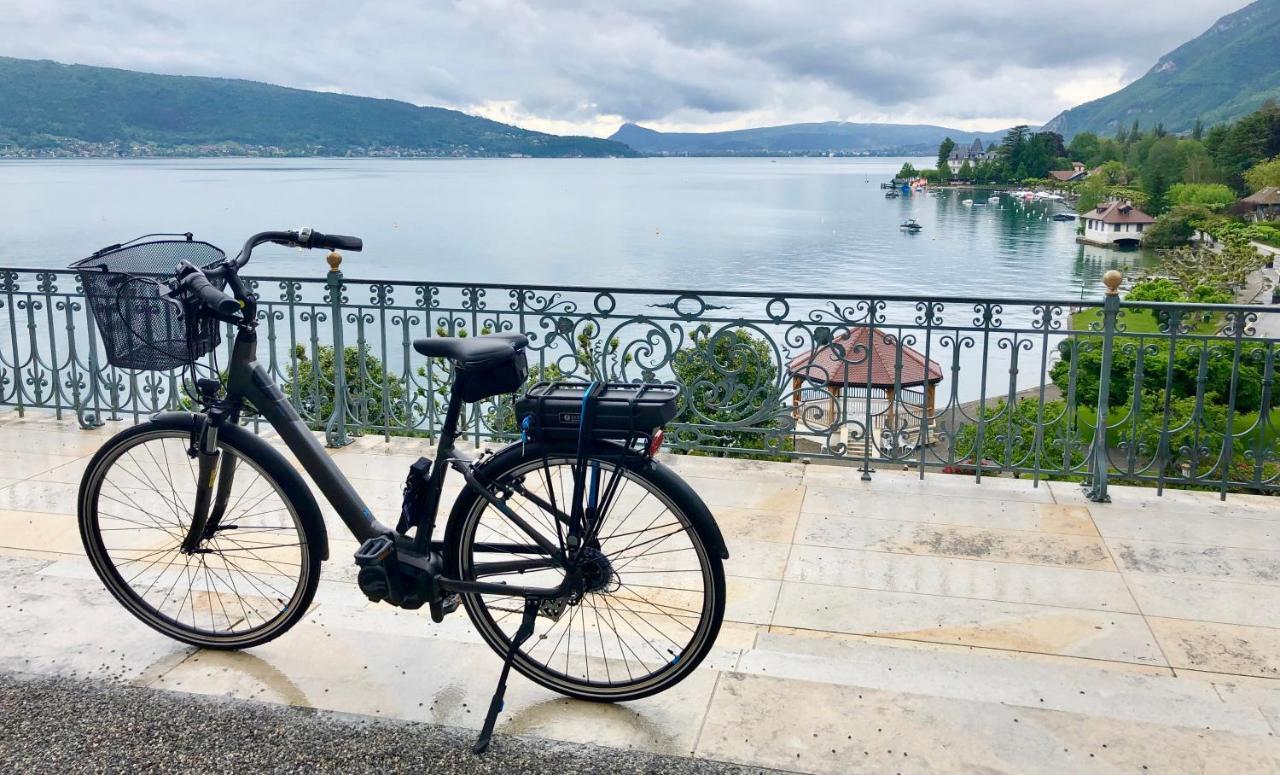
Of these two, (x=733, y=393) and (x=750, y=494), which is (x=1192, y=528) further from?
(x=733, y=393)

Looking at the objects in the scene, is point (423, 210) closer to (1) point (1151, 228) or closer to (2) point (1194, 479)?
(1) point (1151, 228)

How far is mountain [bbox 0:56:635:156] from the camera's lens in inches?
4353

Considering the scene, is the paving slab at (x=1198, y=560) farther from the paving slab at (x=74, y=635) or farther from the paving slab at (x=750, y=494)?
the paving slab at (x=74, y=635)

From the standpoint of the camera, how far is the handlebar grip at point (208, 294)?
277 centimetres

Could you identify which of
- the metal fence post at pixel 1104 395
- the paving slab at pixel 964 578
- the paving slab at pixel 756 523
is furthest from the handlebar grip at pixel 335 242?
the metal fence post at pixel 1104 395

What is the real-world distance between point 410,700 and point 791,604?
62.8 inches

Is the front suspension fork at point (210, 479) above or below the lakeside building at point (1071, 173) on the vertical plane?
below

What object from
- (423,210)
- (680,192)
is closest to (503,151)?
(680,192)

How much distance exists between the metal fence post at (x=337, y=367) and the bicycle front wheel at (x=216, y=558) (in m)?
2.12

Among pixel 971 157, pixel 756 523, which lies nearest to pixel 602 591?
pixel 756 523

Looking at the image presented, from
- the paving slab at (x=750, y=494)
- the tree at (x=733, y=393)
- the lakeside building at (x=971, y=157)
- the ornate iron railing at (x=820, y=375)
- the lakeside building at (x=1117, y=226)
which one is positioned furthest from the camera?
the lakeside building at (x=971, y=157)

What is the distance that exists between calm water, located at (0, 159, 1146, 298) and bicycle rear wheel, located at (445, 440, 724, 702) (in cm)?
3201

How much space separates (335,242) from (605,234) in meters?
83.8

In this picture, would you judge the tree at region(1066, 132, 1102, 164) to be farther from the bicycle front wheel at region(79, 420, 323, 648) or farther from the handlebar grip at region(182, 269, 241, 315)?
the handlebar grip at region(182, 269, 241, 315)
